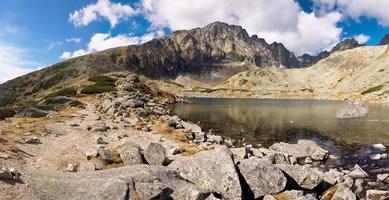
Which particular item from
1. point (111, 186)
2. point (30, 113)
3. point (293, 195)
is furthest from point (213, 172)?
point (30, 113)

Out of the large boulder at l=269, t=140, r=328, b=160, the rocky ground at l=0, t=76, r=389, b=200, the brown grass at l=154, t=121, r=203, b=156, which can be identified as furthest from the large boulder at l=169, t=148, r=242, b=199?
the large boulder at l=269, t=140, r=328, b=160

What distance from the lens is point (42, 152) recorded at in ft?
101

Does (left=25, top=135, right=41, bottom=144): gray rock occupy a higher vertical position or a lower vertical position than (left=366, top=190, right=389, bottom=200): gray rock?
higher

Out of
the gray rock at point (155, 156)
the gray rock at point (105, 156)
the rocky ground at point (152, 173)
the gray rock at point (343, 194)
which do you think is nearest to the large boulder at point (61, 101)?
the rocky ground at point (152, 173)

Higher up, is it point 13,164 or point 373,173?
point 13,164

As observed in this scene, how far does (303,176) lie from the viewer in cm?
2617

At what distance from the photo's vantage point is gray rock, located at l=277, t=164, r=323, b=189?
25969 mm

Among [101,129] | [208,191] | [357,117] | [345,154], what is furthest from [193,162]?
[357,117]

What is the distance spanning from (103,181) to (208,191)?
5.90 metres

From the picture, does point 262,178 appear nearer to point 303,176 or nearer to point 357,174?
point 303,176

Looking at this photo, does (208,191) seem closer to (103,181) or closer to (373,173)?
(103,181)

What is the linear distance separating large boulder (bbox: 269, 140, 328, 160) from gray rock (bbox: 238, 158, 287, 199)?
17343mm

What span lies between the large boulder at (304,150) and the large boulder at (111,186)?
23409 mm

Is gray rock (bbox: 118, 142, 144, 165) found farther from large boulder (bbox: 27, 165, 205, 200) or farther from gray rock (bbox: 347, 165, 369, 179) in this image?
gray rock (bbox: 347, 165, 369, 179)
